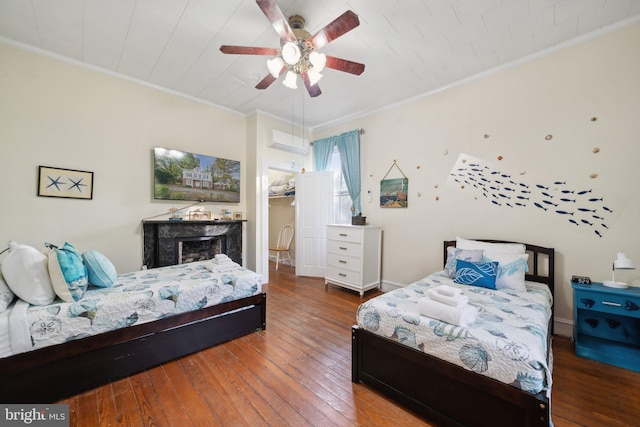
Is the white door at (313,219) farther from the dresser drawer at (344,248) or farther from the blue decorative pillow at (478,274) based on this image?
the blue decorative pillow at (478,274)

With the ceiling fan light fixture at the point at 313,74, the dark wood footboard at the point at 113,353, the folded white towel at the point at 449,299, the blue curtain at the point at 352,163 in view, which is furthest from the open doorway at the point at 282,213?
the folded white towel at the point at 449,299

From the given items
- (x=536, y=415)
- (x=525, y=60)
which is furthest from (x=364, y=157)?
(x=536, y=415)

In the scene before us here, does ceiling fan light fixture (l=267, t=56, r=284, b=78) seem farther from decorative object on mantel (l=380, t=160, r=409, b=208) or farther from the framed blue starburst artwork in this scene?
the framed blue starburst artwork

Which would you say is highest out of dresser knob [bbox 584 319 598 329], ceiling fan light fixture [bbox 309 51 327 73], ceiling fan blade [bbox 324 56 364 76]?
ceiling fan blade [bbox 324 56 364 76]

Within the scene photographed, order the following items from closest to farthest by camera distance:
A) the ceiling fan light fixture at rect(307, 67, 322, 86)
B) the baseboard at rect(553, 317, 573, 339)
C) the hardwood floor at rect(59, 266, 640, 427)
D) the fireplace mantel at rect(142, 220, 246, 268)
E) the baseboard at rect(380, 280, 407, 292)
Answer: the hardwood floor at rect(59, 266, 640, 427) < the ceiling fan light fixture at rect(307, 67, 322, 86) < the baseboard at rect(553, 317, 573, 339) < the fireplace mantel at rect(142, 220, 246, 268) < the baseboard at rect(380, 280, 407, 292)

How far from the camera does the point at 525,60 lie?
107 inches

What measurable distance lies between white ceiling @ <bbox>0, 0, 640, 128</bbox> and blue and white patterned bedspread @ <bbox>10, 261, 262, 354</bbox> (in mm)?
2363

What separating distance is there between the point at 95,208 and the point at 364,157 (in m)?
3.77

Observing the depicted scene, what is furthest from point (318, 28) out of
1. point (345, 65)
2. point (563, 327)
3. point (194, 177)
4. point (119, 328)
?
point (563, 327)

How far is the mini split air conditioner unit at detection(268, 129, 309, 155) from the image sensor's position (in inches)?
171

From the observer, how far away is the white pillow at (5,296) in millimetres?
1605

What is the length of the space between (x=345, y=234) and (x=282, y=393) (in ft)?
8.09

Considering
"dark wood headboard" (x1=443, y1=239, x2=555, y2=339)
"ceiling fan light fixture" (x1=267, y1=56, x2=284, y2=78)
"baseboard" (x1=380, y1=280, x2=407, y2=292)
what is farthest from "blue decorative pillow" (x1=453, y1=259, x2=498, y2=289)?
"ceiling fan light fixture" (x1=267, y1=56, x2=284, y2=78)

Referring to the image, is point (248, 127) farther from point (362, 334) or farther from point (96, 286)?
point (362, 334)
